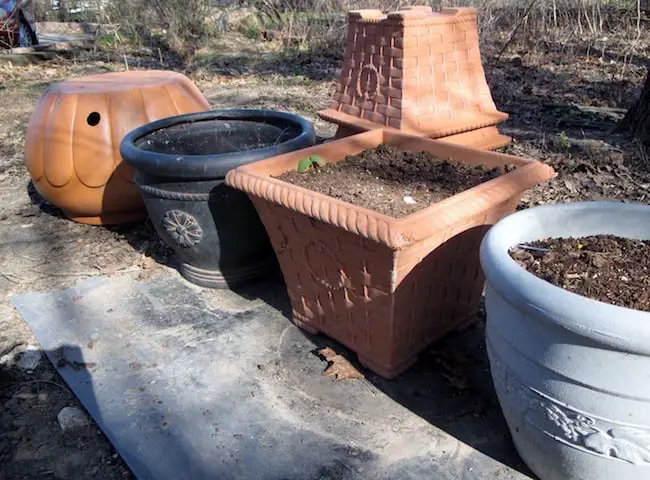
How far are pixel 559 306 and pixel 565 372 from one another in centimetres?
19

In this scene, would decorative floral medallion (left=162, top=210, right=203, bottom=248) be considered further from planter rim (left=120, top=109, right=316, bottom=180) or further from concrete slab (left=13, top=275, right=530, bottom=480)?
concrete slab (left=13, top=275, right=530, bottom=480)

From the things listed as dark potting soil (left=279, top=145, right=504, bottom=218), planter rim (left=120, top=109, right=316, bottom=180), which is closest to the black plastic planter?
planter rim (left=120, top=109, right=316, bottom=180)

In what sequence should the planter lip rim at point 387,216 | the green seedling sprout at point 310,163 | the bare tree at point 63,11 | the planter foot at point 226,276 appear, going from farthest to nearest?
1. the bare tree at point 63,11
2. the planter foot at point 226,276
3. the green seedling sprout at point 310,163
4. the planter lip rim at point 387,216

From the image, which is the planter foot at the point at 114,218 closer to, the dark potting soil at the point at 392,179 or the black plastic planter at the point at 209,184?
the black plastic planter at the point at 209,184

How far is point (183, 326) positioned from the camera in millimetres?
2740

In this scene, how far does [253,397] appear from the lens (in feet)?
7.50

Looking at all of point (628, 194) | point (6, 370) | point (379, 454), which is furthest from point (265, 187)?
point (628, 194)

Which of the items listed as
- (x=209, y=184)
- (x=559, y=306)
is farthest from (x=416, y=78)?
(x=559, y=306)

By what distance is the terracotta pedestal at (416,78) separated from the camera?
344 centimetres

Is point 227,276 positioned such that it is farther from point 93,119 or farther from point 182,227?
point 93,119

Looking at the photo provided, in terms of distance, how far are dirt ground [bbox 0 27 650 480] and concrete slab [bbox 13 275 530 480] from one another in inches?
5.1

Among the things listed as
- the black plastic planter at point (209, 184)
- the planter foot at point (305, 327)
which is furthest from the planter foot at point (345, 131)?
the planter foot at point (305, 327)

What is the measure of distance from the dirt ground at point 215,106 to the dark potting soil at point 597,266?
1.51 metres

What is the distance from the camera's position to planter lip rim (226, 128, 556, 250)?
189cm
